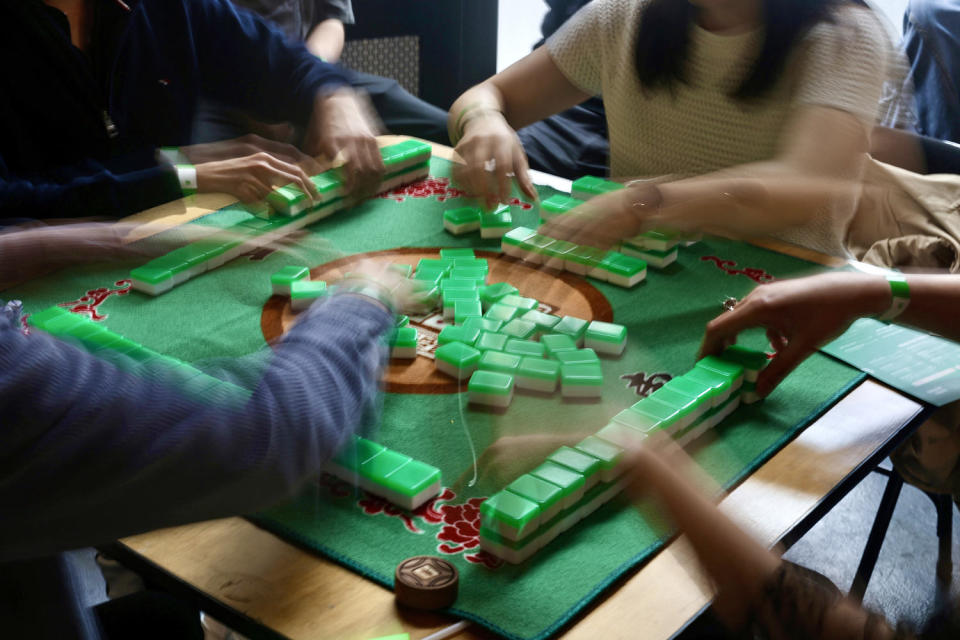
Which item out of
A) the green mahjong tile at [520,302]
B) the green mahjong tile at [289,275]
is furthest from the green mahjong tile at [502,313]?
the green mahjong tile at [289,275]

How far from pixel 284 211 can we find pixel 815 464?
1.08 m

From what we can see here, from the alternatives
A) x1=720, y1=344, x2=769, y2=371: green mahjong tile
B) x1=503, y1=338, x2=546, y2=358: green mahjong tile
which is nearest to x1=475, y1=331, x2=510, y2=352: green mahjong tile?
x1=503, y1=338, x2=546, y2=358: green mahjong tile

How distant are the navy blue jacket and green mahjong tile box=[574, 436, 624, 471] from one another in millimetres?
1097

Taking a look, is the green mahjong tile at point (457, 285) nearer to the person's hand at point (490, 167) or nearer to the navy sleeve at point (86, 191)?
the person's hand at point (490, 167)

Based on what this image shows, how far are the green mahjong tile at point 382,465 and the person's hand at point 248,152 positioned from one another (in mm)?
925

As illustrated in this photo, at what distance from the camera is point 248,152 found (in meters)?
1.77

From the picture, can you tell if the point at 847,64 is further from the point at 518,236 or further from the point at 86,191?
the point at 86,191

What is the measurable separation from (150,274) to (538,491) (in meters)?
0.84

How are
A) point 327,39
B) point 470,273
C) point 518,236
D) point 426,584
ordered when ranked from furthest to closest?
point 327,39, point 518,236, point 470,273, point 426,584

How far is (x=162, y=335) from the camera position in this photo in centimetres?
134

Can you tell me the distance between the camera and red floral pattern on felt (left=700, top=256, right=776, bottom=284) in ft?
5.09

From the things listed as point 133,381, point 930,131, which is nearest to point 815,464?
point 133,381

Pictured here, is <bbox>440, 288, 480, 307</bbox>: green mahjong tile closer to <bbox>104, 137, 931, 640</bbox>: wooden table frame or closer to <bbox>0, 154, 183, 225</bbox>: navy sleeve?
<bbox>104, 137, 931, 640</bbox>: wooden table frame

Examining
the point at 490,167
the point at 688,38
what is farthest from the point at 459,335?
the point at 688,38
